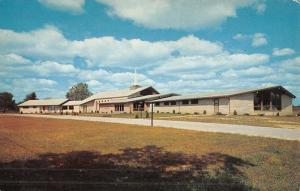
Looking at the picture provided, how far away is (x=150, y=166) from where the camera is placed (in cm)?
959

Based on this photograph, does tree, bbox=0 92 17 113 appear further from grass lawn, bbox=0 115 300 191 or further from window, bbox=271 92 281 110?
window, bbox=271 92 281 110

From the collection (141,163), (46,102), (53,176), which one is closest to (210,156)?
(141,163)

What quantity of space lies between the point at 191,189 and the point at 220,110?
40.8m

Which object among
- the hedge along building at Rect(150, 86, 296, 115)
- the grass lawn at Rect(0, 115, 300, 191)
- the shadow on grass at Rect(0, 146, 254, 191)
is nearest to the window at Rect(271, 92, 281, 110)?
the hedge along building at Rect(150, 86, 296, 115)

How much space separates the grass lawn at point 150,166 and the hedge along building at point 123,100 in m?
51.5

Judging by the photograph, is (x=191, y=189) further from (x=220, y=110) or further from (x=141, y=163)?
(x=220, y=110)

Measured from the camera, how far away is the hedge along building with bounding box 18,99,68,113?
91938mm

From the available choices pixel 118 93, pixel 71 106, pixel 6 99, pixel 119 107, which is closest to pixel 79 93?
pixel 71 106

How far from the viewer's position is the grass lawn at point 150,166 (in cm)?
783

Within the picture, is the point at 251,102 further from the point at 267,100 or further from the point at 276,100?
the point at 276,100

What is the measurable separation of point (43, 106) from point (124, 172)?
91263 millimetres

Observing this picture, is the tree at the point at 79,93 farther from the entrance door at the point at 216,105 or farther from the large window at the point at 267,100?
the large window at the point at 267,100

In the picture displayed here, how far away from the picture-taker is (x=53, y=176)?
813cm

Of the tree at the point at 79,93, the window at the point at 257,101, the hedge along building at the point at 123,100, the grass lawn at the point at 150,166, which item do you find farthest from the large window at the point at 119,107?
the grass lawn at the point at 150,166
